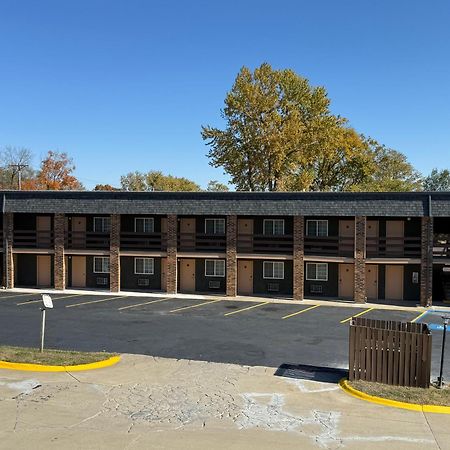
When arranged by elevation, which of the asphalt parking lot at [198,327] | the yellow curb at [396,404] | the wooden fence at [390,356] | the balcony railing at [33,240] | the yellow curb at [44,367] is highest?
the balcony railing at [33,240]

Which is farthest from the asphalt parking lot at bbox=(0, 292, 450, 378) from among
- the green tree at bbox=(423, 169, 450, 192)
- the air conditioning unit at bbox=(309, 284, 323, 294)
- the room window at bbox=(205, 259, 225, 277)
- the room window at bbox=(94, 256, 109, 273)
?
the green tree at bbox=(423, 169, 450, 192)

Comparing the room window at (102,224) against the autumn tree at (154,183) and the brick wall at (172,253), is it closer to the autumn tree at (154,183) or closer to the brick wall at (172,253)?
the brick wall at (172,253)

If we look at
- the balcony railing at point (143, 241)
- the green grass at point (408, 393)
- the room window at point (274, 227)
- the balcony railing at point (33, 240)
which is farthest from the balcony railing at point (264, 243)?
the green grass at point (408, 393)

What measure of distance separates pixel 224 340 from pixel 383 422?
9083 mm

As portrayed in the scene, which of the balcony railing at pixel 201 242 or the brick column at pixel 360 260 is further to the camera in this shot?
the balcony railing at pixel 201 242

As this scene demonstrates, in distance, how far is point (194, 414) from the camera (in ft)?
36.1

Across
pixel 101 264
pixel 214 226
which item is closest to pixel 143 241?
pixel 101 264

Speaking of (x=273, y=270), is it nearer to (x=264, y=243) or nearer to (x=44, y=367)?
(x=264, y=243)

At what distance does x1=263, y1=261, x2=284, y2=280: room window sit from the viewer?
32406 mm

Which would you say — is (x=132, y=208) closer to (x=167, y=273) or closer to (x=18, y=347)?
(x=167, y=273)

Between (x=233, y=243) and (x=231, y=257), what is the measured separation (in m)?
0.89

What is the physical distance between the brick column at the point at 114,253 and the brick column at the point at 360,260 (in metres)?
15.1

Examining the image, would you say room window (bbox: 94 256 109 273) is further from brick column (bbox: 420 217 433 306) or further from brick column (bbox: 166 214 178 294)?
brick column (bbox: 420 217 433 306)

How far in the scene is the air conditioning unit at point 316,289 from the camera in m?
31.8
